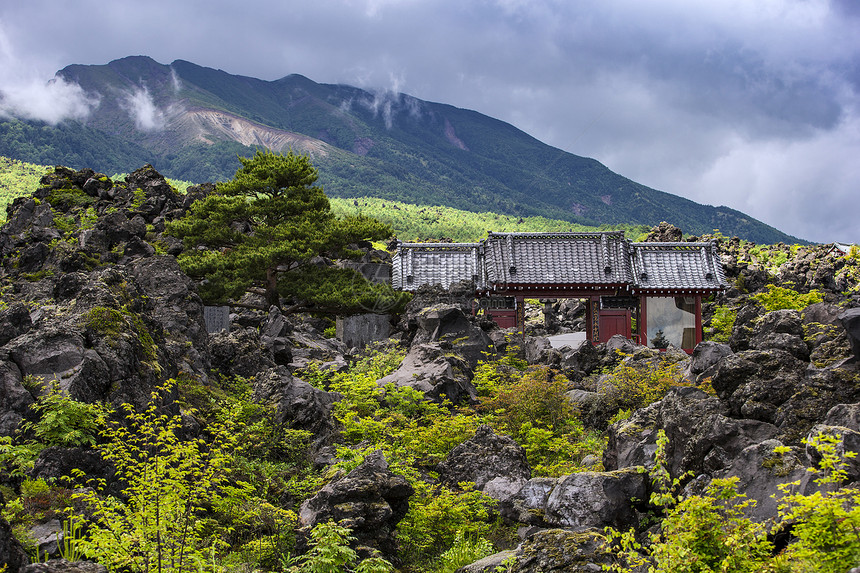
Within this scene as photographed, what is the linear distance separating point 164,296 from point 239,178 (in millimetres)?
13891

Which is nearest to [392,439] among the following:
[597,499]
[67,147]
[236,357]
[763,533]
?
[236,357]

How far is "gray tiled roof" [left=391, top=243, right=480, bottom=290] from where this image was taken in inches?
1244

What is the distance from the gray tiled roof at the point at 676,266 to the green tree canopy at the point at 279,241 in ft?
34.9

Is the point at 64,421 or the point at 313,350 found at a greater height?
the point at 64,421

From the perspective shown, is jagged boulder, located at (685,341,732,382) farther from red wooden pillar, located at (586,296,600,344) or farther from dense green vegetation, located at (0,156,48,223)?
dense green vegetation, located at (0,156,48,223)

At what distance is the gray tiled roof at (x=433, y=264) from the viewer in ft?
104

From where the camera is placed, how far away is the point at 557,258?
31.5 meters

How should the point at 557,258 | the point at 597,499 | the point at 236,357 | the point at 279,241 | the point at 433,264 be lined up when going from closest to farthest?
1. the point at 597,499
2. the point at 236,357
3. the point at 279,241
4. the point at 557,258
5. the point at 433,264

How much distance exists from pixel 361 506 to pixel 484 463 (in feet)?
12.2

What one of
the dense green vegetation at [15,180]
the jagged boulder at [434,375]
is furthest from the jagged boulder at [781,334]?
the dense green vegetation at [15,180]

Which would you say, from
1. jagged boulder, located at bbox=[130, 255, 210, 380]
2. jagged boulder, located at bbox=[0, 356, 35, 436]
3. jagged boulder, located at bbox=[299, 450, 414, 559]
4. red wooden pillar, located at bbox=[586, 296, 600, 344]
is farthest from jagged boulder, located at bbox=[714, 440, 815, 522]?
red wooden pillar, located at bbox=[586, 296, 600, 344]

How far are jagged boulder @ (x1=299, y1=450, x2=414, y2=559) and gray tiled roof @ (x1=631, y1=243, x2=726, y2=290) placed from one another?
23104 millimetres

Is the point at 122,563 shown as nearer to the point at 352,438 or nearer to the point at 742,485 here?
the point at 742,485

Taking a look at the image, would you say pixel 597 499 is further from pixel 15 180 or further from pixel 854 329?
pixel 15 180
